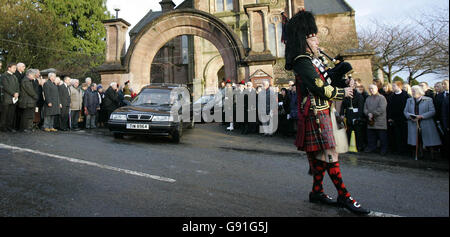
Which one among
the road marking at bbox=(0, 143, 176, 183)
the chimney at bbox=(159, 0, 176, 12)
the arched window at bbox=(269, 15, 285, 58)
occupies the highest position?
the chimney at bbox=(159, 0, 176, 12)

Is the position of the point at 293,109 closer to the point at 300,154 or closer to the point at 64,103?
the point at 300,154

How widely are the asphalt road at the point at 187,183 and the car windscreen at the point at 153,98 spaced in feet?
7.94

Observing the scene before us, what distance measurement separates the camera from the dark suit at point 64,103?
10797mm

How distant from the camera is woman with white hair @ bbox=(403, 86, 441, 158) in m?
7.07

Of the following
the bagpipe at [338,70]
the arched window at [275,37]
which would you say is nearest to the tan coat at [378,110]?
the bagpipe at [338,70]

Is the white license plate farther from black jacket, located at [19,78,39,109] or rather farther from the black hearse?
black jacket, located at [19,78,39,109]

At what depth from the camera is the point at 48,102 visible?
33.2 feet

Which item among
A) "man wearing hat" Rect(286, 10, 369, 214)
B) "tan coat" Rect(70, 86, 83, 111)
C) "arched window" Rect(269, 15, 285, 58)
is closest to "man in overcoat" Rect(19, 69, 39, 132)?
"tan coat" Rect(70, 86, 83, 111)

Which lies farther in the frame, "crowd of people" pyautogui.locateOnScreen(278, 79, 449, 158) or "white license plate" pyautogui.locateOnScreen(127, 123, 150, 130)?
"white license plate" pyautogui.locateOnScreen(127, 123, 150, 130)

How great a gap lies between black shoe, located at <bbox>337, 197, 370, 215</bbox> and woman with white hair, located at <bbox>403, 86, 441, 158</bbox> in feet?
17.1

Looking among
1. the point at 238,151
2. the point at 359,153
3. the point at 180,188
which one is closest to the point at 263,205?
the point at 180,188

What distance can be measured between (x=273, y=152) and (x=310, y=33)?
15.6 ft

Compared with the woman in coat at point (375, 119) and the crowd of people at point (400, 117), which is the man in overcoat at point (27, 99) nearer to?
the crowd of people at point (400, 117)

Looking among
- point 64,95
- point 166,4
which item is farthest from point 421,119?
point 166,4
